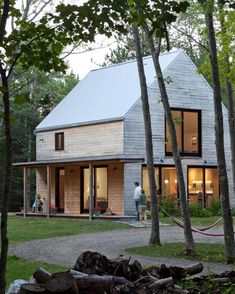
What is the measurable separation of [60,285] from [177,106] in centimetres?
2377

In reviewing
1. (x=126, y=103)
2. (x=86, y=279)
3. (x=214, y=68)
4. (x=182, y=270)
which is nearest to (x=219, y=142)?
(x=214, y=68)

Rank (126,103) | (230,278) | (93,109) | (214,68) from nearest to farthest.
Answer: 1. (230,278)
2. (214,68)
3. (126,103)
4. (93,109)

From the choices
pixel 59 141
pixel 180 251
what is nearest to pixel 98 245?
pixel 180 251

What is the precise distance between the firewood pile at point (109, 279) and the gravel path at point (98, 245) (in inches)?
133

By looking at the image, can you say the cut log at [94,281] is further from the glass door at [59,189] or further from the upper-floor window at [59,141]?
the glass door at [59,189]

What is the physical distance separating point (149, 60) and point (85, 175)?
690 cm

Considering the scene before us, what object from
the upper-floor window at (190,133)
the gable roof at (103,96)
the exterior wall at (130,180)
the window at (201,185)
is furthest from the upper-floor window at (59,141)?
the window at (201,185)

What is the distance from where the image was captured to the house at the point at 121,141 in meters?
27.7

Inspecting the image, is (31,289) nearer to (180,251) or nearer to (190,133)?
(180,251)

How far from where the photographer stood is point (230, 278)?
24.4 feet

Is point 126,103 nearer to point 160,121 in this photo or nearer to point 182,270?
point 160,121

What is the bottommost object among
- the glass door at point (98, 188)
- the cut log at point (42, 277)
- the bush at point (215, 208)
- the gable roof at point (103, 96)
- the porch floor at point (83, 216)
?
the cut log at point (42, 277)

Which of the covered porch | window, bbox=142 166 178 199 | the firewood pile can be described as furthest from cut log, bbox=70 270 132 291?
window, bbox=142 166 178 199

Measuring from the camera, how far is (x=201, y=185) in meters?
30.8
